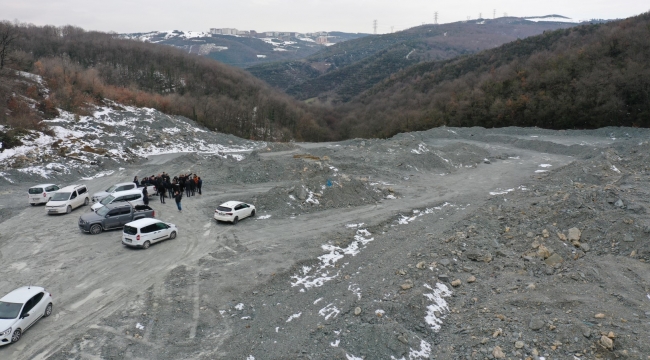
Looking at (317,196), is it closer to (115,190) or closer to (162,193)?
(162,193)

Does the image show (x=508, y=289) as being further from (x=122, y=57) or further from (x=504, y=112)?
(x=122, y=57)

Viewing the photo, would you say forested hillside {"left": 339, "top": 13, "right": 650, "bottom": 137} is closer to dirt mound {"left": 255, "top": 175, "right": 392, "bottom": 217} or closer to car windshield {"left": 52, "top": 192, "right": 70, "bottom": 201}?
dirt mound {"left": 255, "top": 175, "right": 392, "bottom": 217}

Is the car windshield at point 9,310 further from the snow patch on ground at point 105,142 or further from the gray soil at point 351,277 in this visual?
the snow patch on ground at point 105,142

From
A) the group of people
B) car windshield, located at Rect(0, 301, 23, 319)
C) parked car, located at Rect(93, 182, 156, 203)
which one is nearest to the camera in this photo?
car windshield, located at Rect(0, 301, 23, 319)

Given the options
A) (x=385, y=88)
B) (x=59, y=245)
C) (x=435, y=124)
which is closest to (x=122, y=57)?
(x=385, y=88)

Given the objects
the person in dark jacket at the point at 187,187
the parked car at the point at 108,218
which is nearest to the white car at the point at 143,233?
the parked car at the point at 108,218

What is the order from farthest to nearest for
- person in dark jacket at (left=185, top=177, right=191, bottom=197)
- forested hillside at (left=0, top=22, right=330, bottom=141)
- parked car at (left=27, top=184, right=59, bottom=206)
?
forested hillside at (left=0, top=22, right=330, bottom=141), person in dark jacket at (left=185, top=177, right=191, bottom=197), parked car at (left=27, top=184, right=59, bottom=206)

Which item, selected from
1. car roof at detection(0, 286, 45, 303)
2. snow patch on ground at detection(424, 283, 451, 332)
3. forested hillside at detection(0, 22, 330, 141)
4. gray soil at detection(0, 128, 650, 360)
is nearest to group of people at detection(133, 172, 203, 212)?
gray soil at detection(0, 128, 650, 360)
